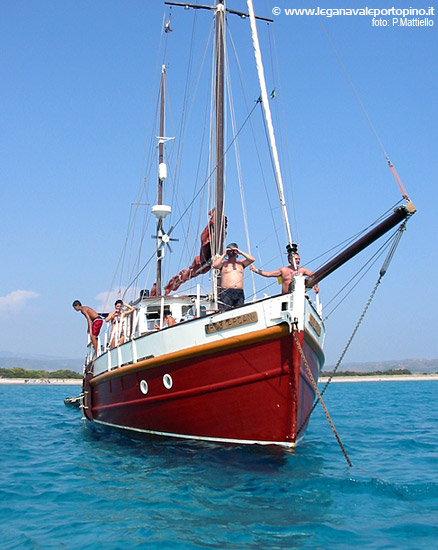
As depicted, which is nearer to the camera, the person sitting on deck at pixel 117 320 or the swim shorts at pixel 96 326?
the person sitting on deck at pixel 117 320

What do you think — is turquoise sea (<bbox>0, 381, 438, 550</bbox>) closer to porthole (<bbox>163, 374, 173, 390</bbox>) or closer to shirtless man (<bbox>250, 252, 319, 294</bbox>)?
porthole (<bbox>163, 374, 173, 390</bbox>)

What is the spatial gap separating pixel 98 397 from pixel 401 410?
1324cm

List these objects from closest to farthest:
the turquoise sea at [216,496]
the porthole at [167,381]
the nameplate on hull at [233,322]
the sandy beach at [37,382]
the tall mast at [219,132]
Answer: the turquoise sea at [216,496] < the nameplate on hull at [233,322] < the porthole at [167,381] < the tall mast at [219,132] < the sandy beach at [37,382]

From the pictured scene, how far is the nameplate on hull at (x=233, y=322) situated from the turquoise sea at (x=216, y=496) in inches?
84.9

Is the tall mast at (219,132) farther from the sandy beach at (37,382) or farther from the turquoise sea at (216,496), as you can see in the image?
the sandy beach at (37,382)

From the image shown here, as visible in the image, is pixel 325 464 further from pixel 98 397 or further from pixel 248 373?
pixel 98 397

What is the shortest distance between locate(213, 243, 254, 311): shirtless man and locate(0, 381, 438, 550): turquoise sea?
2.81 meters

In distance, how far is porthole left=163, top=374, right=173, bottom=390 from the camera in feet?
37.5

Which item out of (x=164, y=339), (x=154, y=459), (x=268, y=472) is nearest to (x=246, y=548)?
(x=268, y=472)

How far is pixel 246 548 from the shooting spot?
5797 mm

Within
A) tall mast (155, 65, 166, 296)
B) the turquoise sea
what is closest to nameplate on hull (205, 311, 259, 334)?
the turquoise sea

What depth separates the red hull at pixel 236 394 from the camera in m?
9.96

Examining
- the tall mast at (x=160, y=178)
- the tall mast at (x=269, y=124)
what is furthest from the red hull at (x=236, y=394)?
the tall mast at (x=160, y=178)

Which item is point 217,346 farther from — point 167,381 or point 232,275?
point 232,275
